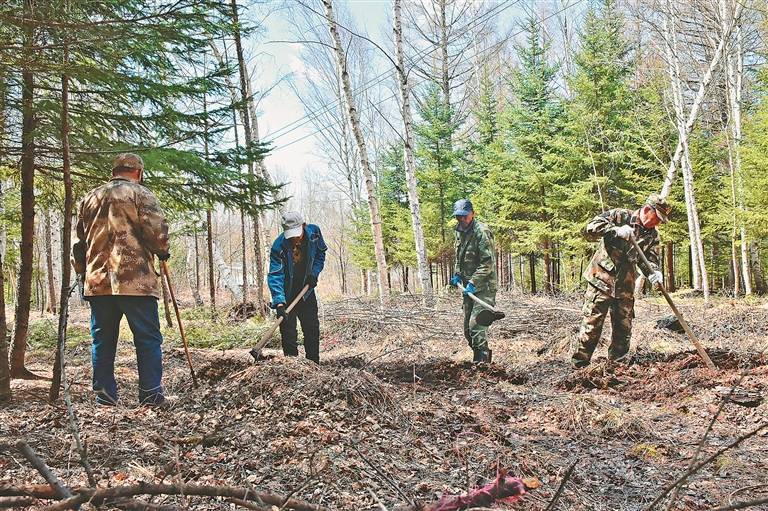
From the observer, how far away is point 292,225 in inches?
228

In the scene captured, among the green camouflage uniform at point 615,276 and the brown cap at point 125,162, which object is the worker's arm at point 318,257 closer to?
the brown cap at point 125,162

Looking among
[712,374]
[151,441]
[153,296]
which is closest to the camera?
[151,441]

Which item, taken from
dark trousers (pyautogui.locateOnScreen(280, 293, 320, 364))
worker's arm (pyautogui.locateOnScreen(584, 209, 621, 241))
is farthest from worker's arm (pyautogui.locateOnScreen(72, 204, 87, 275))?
worker's arm (pyautogui.locateOnScreen(584, 209, 621, 241))

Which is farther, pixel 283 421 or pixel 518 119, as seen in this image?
pixel 518 119

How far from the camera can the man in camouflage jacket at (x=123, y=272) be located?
422cm

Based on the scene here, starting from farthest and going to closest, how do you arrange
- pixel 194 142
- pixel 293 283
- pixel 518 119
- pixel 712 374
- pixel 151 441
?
pixel 518 119, pixel 194 142, pixel 293 283, pixel 712 374, pixel 151 441

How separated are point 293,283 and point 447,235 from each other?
18784 mm

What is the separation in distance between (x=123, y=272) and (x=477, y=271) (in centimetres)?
435

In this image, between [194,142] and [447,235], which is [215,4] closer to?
[194,142]

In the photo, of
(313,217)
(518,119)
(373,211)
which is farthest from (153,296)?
(313,217)

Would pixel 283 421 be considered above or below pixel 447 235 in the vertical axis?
below

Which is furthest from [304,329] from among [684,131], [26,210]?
[684,131]

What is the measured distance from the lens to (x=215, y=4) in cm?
465

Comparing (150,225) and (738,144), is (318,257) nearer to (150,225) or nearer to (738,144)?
(150,225)
